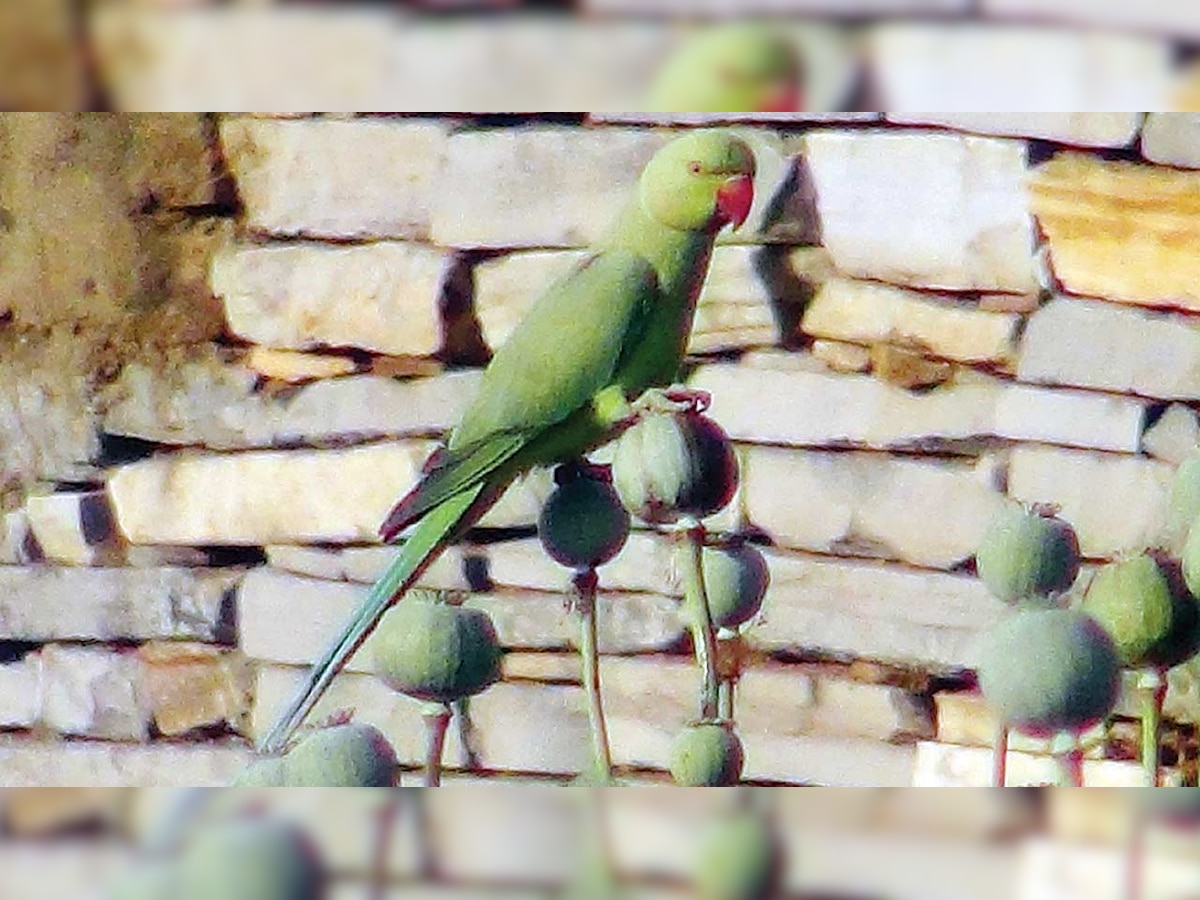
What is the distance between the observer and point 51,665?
110 cm

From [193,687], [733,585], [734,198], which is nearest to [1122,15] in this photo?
[734,198]

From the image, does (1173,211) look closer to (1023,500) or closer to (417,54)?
(1023,500)

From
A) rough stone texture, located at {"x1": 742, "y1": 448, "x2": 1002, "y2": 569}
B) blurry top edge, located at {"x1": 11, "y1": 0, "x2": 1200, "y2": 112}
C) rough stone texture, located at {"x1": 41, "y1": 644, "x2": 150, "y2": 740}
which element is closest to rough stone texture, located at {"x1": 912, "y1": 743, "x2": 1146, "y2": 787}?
rough stone texture, located at {"x1": 742, "y1": 448, "x2": 1002, "y2": 569}

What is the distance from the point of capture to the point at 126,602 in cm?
109

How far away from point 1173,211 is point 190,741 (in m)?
0.73

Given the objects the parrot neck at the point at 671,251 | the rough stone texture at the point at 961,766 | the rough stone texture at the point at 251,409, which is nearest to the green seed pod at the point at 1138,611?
the parrot neck at the point at 671,251

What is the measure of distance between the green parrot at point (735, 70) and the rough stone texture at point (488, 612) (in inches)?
24.5

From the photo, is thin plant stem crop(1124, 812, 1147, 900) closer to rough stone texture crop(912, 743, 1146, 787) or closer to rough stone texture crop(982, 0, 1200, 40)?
rough stone texture crop(982, 0, 1200, 40)

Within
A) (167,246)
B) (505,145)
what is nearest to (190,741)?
(167,246)

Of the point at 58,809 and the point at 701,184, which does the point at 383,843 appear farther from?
the point at 701,184

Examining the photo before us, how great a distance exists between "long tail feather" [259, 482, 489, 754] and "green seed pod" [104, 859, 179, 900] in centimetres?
25

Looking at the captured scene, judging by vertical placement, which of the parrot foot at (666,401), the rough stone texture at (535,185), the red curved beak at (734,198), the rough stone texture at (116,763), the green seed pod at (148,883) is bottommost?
the rough stone texture at (116,763)

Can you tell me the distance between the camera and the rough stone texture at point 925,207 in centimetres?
90

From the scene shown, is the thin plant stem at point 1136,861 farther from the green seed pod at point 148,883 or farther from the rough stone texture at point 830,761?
the rough stone texture at point 830,761
